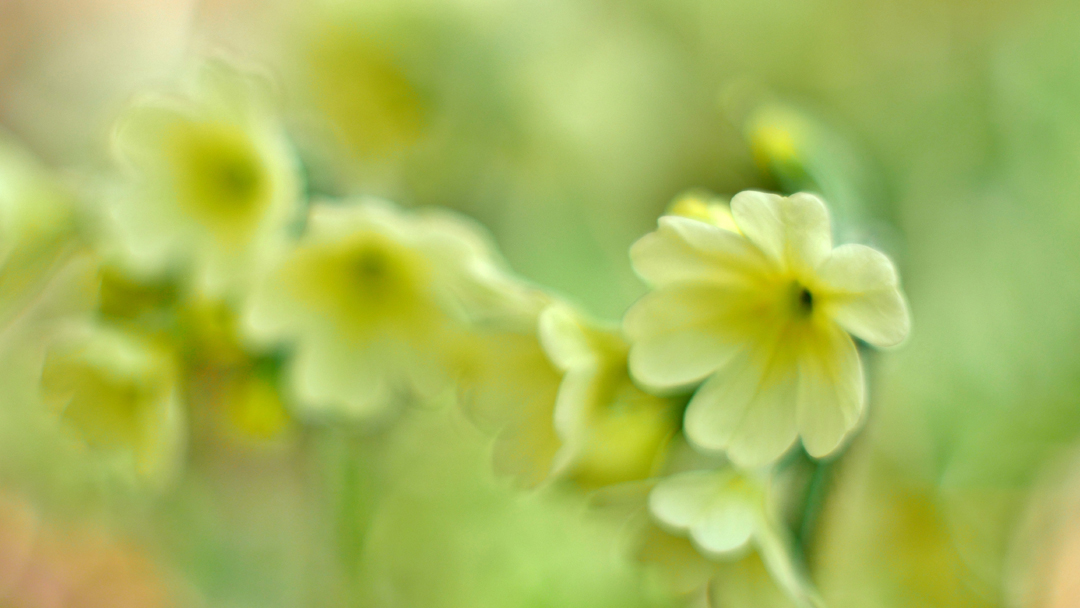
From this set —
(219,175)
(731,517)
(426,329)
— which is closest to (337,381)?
(426,329)

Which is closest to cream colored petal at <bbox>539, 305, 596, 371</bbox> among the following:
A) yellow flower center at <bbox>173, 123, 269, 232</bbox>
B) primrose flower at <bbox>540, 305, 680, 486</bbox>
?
primrose flower at <bbox>540, 305, 680, 486</bbox>

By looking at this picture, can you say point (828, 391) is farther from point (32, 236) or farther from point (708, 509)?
point (32, 236)

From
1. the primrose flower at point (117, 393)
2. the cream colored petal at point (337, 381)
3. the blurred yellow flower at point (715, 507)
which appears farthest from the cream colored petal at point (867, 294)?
the primrose flower at point (117, 393)

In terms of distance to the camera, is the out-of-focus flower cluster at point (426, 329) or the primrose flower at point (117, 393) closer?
the out-of-focus flower cluster at point (426, 329)

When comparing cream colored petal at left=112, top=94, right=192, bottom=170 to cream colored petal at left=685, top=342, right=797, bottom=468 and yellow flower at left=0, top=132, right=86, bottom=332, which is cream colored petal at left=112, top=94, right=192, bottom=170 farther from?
cream colored petal at left=685, top=342, right=797, bottom=468

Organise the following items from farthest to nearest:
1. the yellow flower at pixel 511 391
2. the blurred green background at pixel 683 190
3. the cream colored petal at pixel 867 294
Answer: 1. the blurred green background at pixel 683 190
2. the yellow flower at pixel 511 391
3. the cream colored petal at pixel 867 294

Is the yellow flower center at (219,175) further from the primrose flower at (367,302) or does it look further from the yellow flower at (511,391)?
the yellow flower at (511,391)

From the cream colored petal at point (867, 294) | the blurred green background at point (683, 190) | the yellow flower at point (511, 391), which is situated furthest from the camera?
the blurred green background at point (683, 190)
